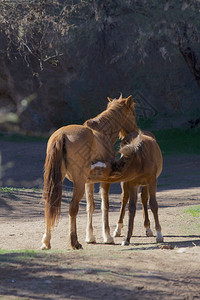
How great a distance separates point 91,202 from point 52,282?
3.13 m

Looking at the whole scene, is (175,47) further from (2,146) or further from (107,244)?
(107,244)

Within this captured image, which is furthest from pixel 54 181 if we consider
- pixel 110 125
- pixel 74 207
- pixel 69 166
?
pixel 110 125

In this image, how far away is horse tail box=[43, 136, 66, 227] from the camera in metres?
6.05

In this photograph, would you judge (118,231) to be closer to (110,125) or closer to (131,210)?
(131,210)

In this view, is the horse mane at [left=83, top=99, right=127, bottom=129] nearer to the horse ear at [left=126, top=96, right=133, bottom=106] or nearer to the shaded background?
the horse ear at [left=126, top=96, right=133, bottom=106]

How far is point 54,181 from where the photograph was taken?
6.11m

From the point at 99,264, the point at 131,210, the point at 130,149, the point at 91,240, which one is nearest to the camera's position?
the point at 99,264

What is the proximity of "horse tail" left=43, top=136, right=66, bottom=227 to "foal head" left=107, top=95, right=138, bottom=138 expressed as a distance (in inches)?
68.7

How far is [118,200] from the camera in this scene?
1223 cm

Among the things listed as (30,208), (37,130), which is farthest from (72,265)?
(37,130)

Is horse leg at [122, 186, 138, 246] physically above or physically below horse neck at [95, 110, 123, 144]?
below

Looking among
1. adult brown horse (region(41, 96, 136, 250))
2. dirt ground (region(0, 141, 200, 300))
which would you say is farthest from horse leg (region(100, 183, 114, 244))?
adult brown horse (region(41, 96, 136, 250))

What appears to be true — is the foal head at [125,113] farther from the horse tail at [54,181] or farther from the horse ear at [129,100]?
the horse tail at [54,181]

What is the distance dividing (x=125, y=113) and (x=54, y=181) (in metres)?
2.21
